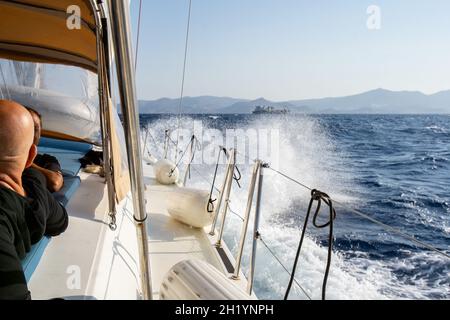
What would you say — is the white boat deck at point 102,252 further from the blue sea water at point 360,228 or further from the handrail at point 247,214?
the blue sea water at point 360,228

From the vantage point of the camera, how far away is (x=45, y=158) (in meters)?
2.55

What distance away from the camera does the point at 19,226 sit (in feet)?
→ 3.25

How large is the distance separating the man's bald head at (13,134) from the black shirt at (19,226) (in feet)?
0.27

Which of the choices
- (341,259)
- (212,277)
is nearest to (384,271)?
(341,259)

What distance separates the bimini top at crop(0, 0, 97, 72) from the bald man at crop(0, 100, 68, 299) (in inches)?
63.5

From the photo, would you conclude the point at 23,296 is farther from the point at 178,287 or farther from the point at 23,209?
the point at 178,287

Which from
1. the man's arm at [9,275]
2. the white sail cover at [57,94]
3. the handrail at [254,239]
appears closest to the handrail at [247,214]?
the handrail at [254,239]

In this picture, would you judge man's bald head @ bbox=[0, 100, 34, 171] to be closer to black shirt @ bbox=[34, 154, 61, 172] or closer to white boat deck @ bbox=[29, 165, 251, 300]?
white boat deck @ bbox=[29, 165, 251, 300]

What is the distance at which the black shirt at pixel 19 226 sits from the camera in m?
0.77

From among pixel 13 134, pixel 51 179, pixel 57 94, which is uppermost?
pixel 57 94

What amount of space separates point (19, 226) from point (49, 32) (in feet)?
8.38

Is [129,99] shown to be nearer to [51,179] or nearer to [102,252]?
[102,252]

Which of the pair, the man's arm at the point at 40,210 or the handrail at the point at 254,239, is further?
the handrail at the point at 254,239

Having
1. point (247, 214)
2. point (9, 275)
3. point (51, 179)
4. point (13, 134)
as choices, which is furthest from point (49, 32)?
point (9, 275)
